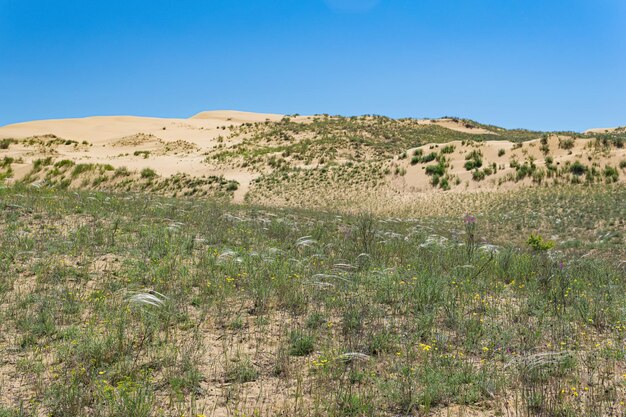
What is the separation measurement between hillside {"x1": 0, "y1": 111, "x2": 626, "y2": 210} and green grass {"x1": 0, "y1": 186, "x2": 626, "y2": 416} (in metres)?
19.9

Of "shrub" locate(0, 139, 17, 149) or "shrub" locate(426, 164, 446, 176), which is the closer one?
"shrub" locate(426, 164, 446, 176)

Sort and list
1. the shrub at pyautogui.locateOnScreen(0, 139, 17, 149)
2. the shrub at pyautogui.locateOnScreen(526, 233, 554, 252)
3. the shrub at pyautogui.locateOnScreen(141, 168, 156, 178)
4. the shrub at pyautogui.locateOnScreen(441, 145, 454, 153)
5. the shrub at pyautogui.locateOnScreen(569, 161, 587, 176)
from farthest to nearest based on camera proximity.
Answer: the shrub at pyautogui.locateOnScreen(0, 139, 17, 149) → the shrub at pyautogui.locateOnScreen(141, 168, 156, 178) → the shrub at pyautogui.locateOnScreen(441, 145, 454, 153) → the shrub at pyautogui.locateOnScreen(569, 161, 587, 176) → the shrub at pyautogui.locateOnScreen(526, 233, 554, 252)

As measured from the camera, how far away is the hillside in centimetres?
2812

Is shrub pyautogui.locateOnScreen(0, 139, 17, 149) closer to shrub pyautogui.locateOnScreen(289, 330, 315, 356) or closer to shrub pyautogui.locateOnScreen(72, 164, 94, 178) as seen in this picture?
shrub pyautogui.locateOnScreen(72, 164, 94, 178)

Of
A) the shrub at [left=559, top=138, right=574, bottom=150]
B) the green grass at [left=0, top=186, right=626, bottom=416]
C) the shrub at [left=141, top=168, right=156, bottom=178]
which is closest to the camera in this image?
the green grass at [left=0, top=186, right=626, bottom=416]

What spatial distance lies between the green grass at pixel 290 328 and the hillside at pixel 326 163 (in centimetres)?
1988

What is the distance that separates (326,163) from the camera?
131 ft

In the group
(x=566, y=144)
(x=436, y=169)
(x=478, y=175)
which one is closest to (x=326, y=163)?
(x=436, y=169)

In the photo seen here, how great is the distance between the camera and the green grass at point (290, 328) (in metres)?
4.01

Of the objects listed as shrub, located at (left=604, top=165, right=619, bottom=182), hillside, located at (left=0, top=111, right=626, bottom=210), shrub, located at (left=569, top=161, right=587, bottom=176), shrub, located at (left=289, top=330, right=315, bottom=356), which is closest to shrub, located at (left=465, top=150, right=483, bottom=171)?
hillside, located at (left=0, top=111, right=626, bottom=210)

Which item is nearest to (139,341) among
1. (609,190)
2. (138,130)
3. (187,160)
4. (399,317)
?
(399,317)

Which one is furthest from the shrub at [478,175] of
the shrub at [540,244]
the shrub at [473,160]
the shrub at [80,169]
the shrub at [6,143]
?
the shrub at [6,143]

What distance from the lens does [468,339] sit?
5.18 m

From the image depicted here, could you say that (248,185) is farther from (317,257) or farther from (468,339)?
(468,339)
